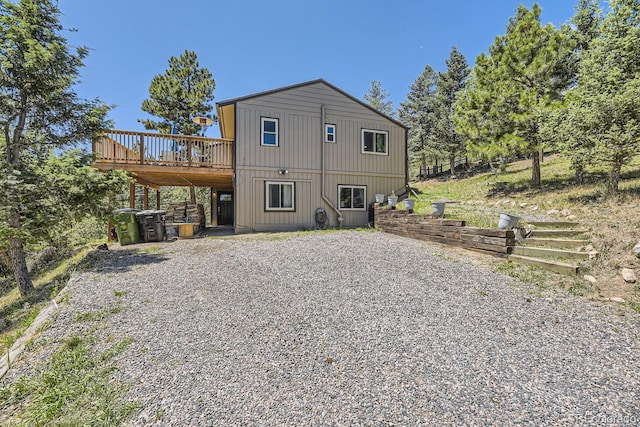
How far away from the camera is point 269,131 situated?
457 inches

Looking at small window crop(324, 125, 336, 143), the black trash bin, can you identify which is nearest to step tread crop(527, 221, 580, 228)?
small window crop(324, 125, 336, 143)

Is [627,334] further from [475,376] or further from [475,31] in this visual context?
[475,31]

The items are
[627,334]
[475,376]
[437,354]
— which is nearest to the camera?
[475,376]

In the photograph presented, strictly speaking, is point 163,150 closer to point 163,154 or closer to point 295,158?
point 163,154

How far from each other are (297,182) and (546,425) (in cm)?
1055

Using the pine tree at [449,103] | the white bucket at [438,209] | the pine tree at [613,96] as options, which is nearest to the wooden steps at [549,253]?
the white bucket at [438,209]

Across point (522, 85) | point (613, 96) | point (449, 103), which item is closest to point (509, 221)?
point (613, 96)

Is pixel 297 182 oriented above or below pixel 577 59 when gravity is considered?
below

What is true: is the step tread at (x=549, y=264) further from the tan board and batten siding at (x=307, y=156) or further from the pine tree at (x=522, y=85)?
the pine tree at (x=522, y=85)

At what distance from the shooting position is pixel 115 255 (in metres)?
7.26

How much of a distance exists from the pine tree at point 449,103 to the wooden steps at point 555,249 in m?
19.1

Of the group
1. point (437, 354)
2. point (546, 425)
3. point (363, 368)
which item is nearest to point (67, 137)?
point (363, 368)

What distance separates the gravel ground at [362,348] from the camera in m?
2.17

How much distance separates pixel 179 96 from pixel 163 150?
10.6 metres
